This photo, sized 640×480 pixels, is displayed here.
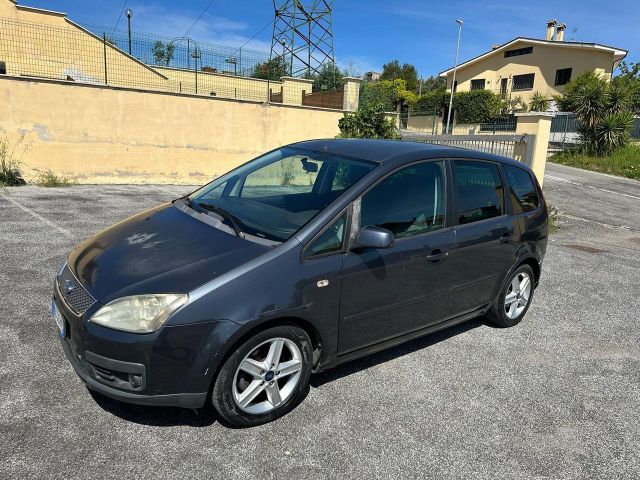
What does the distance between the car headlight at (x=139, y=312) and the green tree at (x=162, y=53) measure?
48.2 ft

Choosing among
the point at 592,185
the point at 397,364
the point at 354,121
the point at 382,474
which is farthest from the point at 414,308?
the point at 592,185

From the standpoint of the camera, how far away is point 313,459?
2.57 m

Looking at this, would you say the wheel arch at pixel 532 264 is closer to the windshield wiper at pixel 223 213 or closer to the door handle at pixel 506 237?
the door handle at pixel 506 237

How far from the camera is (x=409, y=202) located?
343 centimetres

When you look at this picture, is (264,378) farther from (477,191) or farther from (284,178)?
(477,191)

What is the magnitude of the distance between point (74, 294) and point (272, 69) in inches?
833

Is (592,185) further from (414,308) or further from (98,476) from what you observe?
(98,476)

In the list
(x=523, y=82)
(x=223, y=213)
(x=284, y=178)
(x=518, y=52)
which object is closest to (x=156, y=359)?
(x=223, y=213)

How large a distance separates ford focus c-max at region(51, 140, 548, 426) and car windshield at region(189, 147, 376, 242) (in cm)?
2

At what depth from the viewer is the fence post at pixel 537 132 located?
8.66 meters

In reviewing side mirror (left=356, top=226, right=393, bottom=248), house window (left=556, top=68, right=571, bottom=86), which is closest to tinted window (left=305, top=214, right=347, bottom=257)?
side mirror (left=356, top=226, right=393, bottom=248)

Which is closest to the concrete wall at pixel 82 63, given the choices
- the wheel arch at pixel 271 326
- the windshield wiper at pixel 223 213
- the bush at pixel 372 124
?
the bush at pixel 372 124

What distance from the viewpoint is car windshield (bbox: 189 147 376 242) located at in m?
3.10

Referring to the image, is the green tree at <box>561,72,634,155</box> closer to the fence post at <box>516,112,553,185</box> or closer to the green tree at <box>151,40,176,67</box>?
the fence post at <box>516,112,553,185</box>
